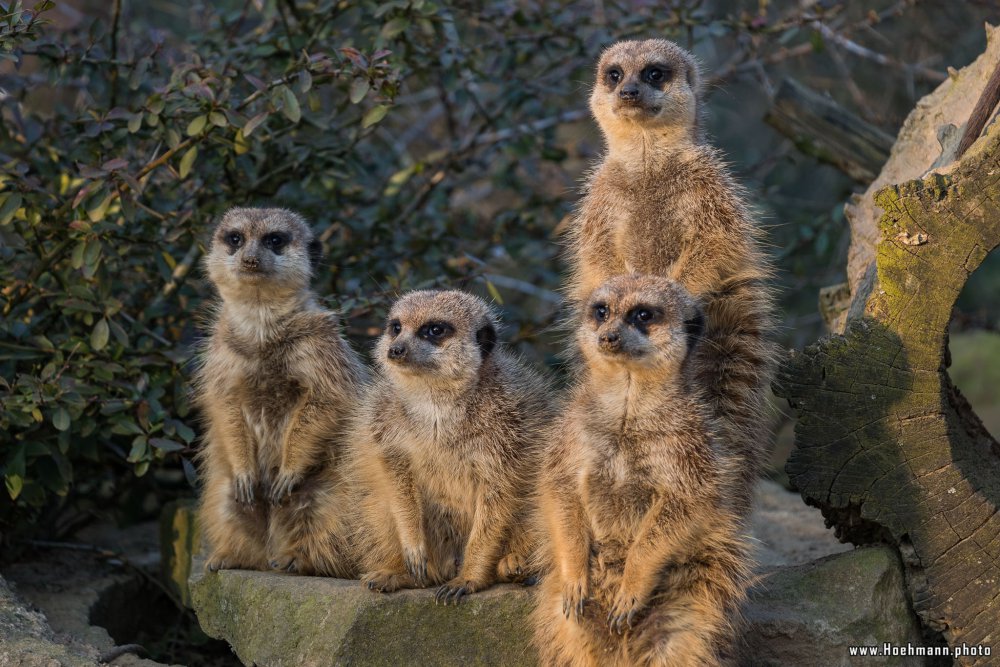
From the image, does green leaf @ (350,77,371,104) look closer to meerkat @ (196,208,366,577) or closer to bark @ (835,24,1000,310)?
meerkat @ (196,208,366,577)

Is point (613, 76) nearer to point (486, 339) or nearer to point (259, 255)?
point (486, 339)

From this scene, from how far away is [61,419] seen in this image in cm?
392

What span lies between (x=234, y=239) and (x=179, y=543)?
1.41m

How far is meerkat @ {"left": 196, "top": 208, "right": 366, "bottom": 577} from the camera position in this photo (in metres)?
3.97

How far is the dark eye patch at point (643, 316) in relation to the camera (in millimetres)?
3217

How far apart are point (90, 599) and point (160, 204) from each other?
1.76 m

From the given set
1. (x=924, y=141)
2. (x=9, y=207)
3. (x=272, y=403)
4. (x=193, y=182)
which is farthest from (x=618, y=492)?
(x=193, y=182)

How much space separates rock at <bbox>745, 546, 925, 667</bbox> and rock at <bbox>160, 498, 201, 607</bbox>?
89.1 inches

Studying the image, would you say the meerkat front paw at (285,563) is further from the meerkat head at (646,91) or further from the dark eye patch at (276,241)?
the meerkat head at (646,91)

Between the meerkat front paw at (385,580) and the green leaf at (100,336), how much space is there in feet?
4.57

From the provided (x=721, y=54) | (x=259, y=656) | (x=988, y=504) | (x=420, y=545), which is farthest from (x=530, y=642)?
(x=721, y=54)

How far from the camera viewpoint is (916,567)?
136 inches

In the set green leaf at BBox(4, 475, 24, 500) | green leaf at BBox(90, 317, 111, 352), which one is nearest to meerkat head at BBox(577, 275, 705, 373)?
green leaf at BBox(90, 317, 111, 352)

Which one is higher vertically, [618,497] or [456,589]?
[618,497]
